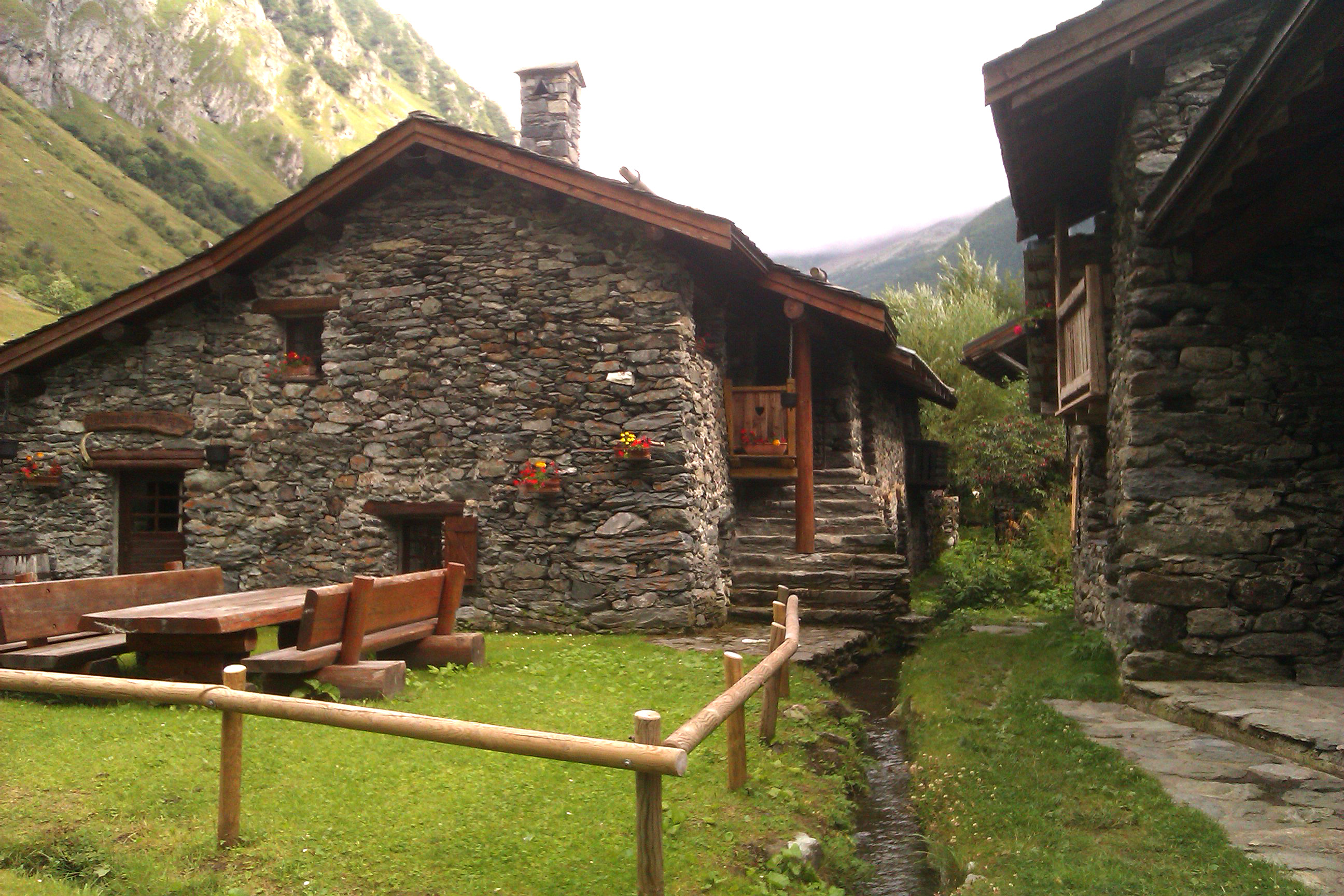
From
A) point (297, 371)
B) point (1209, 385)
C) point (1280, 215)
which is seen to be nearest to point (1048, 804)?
point (1209, 385)

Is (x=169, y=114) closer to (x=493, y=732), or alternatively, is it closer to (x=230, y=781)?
(x=230, y=781)

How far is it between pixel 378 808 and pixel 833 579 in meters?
7.26

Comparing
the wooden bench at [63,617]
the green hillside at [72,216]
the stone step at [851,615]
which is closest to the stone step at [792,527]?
the stone step at [851,615]

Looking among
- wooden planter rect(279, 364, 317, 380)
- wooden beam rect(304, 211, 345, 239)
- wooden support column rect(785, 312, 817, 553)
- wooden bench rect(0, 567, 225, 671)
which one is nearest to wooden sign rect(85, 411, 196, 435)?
wooden planter rect(279, 364, 317, 380)

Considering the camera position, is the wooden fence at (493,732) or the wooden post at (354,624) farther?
the wooden post at (354,624)

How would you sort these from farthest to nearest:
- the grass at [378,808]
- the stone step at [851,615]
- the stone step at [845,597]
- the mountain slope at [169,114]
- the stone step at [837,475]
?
the mountain slope at [169,114]
the stone step at [837,475]
the stone step at [845,597]
the stone step at [851,615]
the grass at [378,808]

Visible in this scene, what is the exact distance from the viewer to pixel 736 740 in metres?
4.95

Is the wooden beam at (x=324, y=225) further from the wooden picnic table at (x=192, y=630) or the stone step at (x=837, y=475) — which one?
the stone step at (x=837, y=475)

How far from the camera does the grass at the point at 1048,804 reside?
3709 mm

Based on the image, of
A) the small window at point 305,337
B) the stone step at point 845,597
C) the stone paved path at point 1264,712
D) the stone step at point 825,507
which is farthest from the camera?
the stone step at point 825,507

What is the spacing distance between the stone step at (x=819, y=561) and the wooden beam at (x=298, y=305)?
5703 mm

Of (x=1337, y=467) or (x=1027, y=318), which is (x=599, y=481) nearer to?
(x=1027, y=318)

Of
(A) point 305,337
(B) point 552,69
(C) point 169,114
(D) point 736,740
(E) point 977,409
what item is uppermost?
(C) point 169,114

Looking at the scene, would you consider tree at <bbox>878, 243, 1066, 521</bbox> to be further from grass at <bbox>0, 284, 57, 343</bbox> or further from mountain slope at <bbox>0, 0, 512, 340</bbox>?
mountain slope at <bbox>0, 0, 512, 340</bbox>
